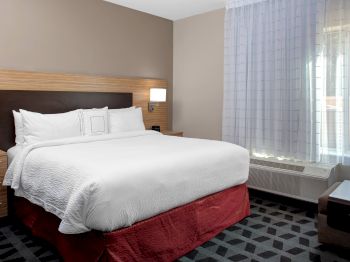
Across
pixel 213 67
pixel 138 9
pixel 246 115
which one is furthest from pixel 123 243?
pixel 138 9

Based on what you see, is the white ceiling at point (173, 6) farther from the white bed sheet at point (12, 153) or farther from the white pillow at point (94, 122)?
the white bed sheet at point (12, 153)

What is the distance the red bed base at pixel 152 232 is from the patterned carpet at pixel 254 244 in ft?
0.28

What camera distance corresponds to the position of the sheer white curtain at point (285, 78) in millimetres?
3072

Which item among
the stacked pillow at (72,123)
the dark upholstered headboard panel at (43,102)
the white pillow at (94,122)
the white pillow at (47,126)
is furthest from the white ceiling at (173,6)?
the white pillow at (47,126)

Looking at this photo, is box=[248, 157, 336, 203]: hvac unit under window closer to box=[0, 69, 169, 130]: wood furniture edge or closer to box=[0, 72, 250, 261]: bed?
box=[0, 72, 250, 261]: bed

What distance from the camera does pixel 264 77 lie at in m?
3.64

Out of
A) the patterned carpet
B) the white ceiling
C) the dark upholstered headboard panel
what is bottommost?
the patterned carpet

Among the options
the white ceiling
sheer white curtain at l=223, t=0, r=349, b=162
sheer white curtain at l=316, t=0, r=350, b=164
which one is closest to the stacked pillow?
sheer white curtain at l=223, t=0, r=349, b=162

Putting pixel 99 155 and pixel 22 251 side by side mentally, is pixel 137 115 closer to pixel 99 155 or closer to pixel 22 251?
pixel 99 155

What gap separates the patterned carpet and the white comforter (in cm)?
42

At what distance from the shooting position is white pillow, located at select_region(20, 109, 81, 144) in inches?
112

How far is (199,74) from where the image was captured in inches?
180

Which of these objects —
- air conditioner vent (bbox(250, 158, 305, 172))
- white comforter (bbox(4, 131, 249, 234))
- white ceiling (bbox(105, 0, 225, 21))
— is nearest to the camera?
white comforter (bbox(4, 131, 249, 234))

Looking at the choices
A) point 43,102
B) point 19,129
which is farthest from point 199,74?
point 19,129
